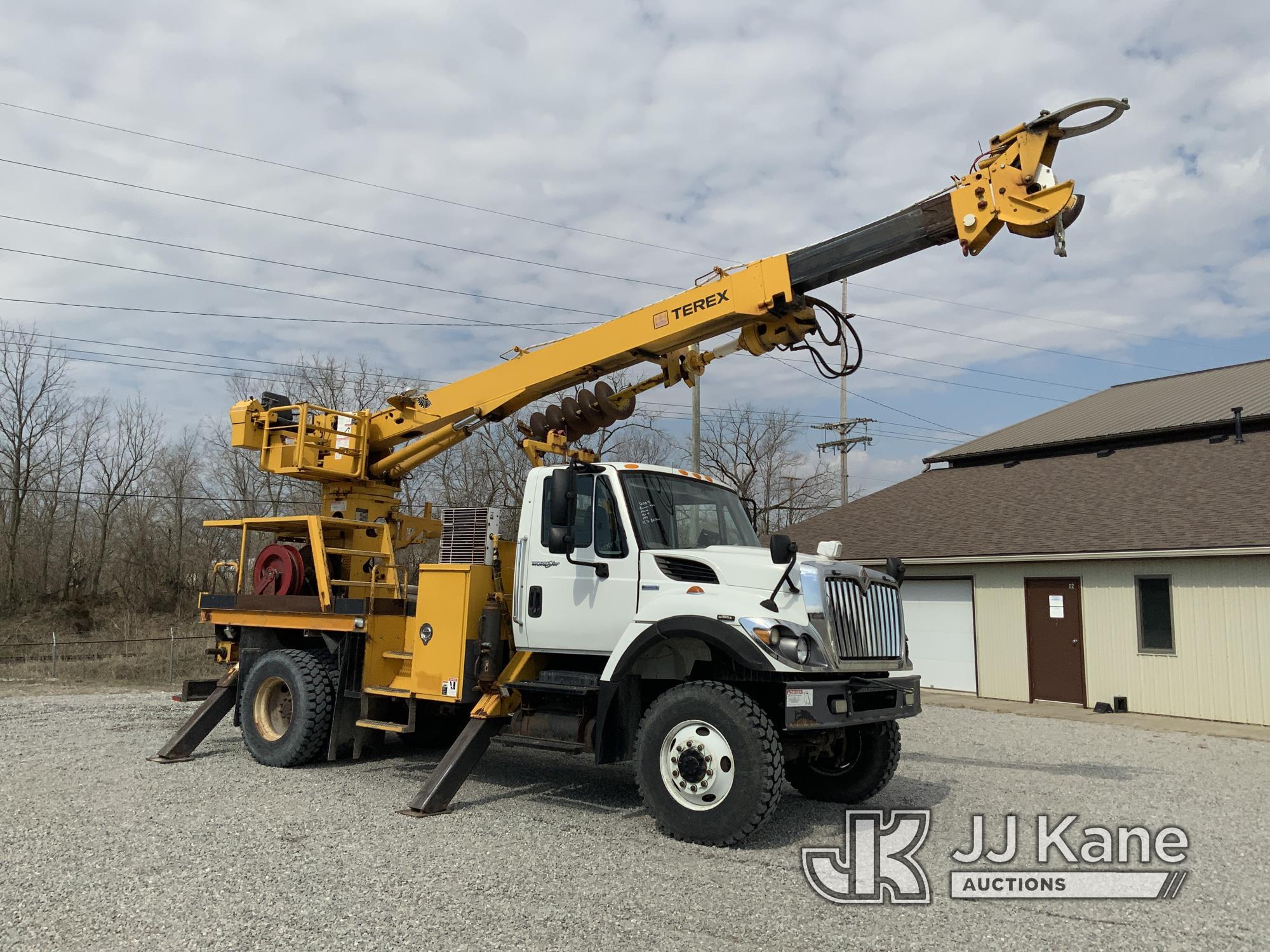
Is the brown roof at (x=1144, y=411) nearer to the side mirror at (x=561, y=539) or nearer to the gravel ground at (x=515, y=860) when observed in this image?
the gravel ground at (x=515, y=860)

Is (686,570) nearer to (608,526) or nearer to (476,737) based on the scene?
(608,526)

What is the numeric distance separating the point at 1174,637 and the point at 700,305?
10.6 m

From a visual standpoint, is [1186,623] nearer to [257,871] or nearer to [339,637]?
[339,637]

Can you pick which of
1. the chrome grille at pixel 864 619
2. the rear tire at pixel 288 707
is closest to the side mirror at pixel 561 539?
the chrome grille at pixel 864 619

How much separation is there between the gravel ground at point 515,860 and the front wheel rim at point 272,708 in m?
0.50

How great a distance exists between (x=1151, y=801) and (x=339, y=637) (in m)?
7.44

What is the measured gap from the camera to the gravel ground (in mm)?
4695

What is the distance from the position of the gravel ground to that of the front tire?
0.66ft

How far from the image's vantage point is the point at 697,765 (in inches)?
252

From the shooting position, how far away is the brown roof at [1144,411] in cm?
1839

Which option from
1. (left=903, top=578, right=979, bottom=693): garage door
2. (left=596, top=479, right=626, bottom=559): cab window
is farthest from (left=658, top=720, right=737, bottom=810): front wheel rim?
(left=903, top=578, right=979, bottom=693): garage door

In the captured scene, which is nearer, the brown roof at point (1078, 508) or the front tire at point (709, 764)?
the front tire at point (709, 764)

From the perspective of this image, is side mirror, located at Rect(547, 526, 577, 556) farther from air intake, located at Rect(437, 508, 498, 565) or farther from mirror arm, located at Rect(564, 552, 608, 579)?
air intake, located at Rect(437, 508, 498, 565)

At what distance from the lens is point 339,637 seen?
29.7ft
